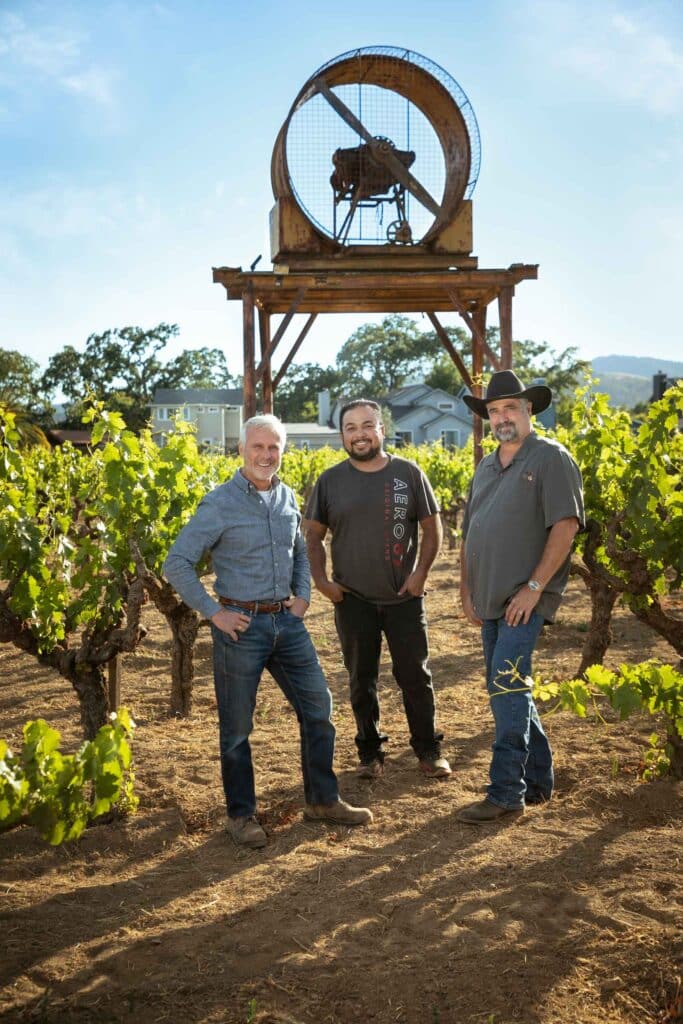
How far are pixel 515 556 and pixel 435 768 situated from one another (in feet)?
4.48

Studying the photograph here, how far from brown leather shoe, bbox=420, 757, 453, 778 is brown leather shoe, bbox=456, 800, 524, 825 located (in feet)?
1.93

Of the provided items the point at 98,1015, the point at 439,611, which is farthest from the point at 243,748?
the point at 439,611

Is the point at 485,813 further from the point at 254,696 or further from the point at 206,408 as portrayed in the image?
the point at 206,408

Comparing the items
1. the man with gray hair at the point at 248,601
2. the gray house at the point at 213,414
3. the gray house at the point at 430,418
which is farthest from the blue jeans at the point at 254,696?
the gray house at the point at 430,418

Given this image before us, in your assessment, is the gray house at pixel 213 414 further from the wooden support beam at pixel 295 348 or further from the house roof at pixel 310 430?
the wooden support beam at pixel 295 348

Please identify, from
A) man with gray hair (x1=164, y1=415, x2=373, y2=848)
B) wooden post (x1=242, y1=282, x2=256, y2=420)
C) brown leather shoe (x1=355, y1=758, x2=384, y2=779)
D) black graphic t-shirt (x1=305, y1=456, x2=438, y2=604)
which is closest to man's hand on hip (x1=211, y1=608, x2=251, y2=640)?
man with gray hair (x1=164, y1=415, x2=373, y2=848)

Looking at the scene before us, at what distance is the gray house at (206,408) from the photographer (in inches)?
2190

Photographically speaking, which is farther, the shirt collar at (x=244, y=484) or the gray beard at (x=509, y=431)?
the gray beard at (x=509, y=431)

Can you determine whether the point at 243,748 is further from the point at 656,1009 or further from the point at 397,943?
the point at 656,1009

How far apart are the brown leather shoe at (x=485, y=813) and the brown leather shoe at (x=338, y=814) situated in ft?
1.43

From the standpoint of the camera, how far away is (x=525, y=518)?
13.5 ft

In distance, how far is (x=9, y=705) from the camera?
6.37m

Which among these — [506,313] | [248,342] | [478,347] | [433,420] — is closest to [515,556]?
[248,342]

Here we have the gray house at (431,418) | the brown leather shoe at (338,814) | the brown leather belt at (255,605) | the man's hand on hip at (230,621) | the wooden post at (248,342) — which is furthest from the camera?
the gray house at (431,418)
